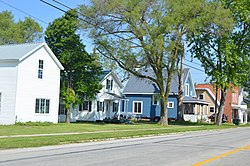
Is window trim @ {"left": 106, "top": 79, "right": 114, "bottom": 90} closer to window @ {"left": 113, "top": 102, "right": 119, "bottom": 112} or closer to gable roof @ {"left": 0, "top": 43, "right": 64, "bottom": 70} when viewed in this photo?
window @ {"left": 113, "top": 102, "right": 119, "bottom": 112}

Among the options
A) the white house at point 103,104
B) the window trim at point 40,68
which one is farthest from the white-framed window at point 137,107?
the window trim at point 40,68

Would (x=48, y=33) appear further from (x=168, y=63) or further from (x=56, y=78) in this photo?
(x=168, y=63)

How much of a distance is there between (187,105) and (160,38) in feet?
94.3

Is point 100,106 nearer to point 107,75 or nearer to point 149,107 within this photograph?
point 107,75

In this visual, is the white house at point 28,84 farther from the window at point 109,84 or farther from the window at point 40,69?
the window at point 109,84

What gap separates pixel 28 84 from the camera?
32375 millimetres

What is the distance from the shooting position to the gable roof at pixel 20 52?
3184 centimetres

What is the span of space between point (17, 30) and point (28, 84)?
3116cm

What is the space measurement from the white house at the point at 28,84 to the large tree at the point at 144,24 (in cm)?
506

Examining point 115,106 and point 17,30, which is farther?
point 17,30

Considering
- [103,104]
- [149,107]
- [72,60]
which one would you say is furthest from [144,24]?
[149,107]

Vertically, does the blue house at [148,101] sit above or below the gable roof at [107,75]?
below

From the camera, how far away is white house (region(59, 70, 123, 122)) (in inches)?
1734

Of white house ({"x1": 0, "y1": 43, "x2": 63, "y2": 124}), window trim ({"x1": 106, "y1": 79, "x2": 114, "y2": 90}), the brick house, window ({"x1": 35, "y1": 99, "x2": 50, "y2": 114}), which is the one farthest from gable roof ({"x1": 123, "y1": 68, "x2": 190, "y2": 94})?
window ({"x1": 35, "y1": 99, "x2": 50, "y2": 114})
